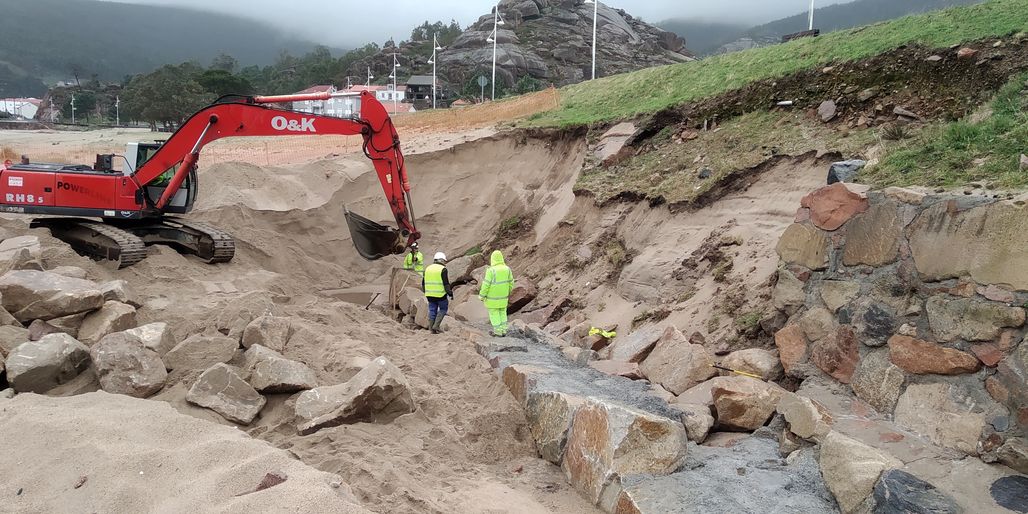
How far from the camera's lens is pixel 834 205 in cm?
543

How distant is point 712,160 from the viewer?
10727 millimetres

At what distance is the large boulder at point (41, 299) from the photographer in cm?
632

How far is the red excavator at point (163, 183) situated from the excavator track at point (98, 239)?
1cm

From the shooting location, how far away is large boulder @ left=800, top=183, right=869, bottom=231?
17.1 feet

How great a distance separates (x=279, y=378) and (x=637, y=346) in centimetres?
362

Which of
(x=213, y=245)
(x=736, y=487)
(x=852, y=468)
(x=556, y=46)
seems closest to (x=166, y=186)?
(x=213, y=245)

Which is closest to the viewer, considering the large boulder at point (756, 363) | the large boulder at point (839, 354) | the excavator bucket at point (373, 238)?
the large boulder at point (839, 354)

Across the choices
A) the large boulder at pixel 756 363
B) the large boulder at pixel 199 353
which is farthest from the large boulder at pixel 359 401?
the large boulder at pixel 756 363

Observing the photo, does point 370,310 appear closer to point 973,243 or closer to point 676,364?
point 676,364

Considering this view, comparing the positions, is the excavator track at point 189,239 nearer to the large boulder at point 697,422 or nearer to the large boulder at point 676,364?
the large boulder at point 676,364

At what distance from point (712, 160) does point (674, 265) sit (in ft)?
8.63

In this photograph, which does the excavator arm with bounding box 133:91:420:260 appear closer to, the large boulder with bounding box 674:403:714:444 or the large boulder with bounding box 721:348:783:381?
the large boulder with bounding box 721:348:783:381

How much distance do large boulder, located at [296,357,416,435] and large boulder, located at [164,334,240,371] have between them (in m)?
1.07

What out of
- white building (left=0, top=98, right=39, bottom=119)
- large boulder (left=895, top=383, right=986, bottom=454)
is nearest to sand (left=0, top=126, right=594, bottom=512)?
large boulder (left=895, top=383, right=986, bottom=454)
